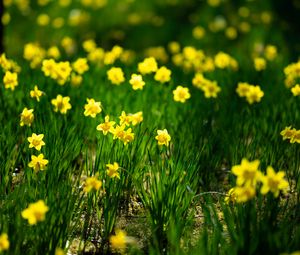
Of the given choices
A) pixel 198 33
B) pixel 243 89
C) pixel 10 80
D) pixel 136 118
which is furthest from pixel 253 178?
pixel 198 33

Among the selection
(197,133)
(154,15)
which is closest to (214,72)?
(197,133)

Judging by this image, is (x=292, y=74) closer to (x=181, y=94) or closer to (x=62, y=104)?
(x=181, y=94)

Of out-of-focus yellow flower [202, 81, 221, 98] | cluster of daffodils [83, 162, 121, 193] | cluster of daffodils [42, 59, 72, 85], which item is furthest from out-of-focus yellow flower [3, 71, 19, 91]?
out-of-focus yellow flower [202, 81, 221, 98]

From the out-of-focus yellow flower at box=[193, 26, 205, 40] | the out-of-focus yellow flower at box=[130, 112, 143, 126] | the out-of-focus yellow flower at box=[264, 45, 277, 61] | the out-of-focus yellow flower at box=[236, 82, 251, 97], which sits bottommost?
the out-of-focus yellow flower at box=[130, 112, 143, 126]

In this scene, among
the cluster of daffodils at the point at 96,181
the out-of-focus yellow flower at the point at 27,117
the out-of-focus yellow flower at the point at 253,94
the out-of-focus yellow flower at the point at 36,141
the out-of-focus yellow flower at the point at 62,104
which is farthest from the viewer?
the out-of-focus yellow flower at the point at 253,94

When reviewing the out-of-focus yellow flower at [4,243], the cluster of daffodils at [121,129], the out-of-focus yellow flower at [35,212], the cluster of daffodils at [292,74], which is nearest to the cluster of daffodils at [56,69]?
the cluster of daffodils at [121,129]

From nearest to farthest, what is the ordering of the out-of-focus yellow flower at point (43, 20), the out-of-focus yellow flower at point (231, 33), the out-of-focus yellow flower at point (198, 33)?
the out-of-focus yellow flower at point (198, 33) < the out-of-focus yellow flower at point (231, 33) < the out-of-focus yellow flower at point (43, 20)

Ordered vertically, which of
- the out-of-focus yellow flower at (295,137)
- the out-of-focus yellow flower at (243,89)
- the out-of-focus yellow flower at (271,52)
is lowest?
the out-of-focus yellow flower at (295,137)

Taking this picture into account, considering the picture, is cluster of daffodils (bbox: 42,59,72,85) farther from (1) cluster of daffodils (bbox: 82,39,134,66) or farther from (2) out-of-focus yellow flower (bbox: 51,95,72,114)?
(1) cluster of daffodils (bbox: 82,39,134,66)

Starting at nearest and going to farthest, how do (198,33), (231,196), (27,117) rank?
(231,196) → (27,117) → (198,33)

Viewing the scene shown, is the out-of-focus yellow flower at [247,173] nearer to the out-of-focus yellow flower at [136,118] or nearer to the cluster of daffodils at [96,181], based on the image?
the cluster of daffodils at [96,181]

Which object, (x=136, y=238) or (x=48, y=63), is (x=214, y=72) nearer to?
(x=48, y=63)
